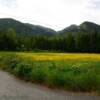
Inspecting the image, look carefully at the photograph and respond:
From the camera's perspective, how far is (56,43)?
124438 millimetres

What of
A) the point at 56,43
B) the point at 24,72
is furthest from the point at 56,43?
the point at 24,72

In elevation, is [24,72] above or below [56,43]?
below

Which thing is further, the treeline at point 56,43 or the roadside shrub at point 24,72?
the treeline at point 56,43

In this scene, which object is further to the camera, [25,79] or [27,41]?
[27,41]

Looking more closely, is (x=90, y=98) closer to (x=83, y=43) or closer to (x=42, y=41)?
(x=83, y=43)

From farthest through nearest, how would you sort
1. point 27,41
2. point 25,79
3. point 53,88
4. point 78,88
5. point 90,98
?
point 27,41
point 25,79
point 53,88
point 78,88
point 90,98

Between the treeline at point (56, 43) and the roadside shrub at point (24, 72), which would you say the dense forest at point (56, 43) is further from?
the roadside shrub at point (24, 72)

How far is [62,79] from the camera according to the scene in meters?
21.7

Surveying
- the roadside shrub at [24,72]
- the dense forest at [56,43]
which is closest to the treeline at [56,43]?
the dense forest at [56,43]

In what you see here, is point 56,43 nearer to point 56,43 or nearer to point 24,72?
point 56,43

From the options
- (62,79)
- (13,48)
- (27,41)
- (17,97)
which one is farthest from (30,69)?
(27,41)

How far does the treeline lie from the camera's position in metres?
109

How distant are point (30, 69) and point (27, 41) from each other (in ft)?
325

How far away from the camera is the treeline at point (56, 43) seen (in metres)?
109
